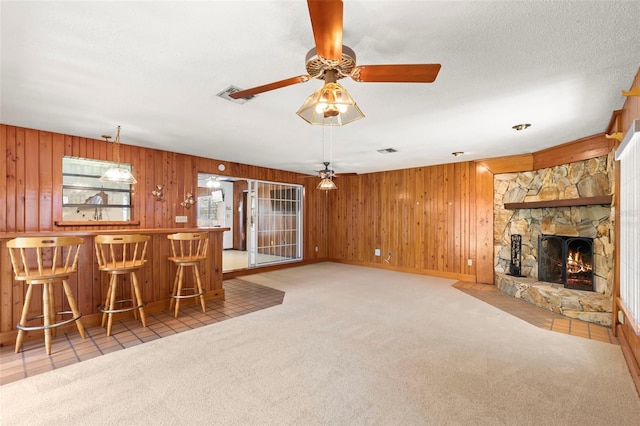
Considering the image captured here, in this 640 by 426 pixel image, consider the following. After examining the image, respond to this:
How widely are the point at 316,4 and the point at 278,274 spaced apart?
557 cm

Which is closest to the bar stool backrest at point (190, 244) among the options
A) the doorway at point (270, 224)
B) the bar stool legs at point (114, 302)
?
the bar stool legs at point (114, 302)

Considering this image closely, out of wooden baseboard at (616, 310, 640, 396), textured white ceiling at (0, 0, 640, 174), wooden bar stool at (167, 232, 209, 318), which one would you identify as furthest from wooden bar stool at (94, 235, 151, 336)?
wooden baseboard at (616, 310, 640, 396)

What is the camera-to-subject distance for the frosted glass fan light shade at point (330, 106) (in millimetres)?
1628

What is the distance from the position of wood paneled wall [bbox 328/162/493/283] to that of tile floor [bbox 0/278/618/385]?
114 cm

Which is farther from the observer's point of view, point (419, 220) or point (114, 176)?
point (419, 220)

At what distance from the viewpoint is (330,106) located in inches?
67.7

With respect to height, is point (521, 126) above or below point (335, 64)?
above

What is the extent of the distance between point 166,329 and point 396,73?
3313 mm

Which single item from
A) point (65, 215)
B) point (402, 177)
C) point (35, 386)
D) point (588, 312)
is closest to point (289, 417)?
point (35, 386)

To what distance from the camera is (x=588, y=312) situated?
3.38 m

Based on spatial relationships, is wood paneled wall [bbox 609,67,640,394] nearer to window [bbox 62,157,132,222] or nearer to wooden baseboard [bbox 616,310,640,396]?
wooden baseboard [bbox 616,310,640,396]

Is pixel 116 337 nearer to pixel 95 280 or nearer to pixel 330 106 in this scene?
pixel 95 280

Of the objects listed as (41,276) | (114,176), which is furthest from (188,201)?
(41,276)

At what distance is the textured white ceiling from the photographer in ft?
5.17
